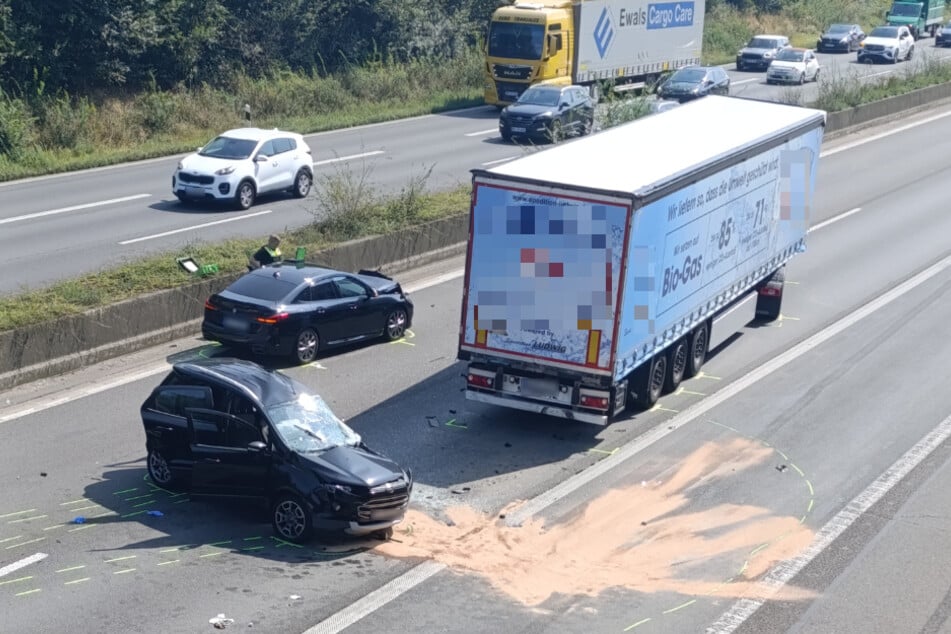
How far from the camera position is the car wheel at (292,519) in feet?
42.8

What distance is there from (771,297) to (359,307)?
7561mm

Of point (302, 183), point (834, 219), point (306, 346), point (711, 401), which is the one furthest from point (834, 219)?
point (306, 346)

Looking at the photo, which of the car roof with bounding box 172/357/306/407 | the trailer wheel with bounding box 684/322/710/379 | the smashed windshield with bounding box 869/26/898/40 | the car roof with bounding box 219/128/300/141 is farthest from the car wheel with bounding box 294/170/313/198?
the smashed windshield with bounding box 869/26/898/40

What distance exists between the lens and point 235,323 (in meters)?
18.8

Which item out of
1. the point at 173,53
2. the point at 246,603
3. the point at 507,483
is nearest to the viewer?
the point at 246,603

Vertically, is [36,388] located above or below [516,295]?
below

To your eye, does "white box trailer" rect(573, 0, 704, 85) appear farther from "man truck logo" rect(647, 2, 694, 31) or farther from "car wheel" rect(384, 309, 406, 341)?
"car wheel" rect(384, 309, 406, 341)

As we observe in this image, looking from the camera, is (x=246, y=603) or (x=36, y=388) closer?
(x=246, y=603)

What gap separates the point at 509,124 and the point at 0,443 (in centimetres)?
2565

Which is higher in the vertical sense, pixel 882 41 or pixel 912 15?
pixel 912 15

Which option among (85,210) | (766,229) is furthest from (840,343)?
(85,210)

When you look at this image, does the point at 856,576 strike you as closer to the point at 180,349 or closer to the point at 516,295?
the point at 516,295

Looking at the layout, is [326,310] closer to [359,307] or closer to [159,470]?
[359,307]

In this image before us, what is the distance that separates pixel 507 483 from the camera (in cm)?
1525
